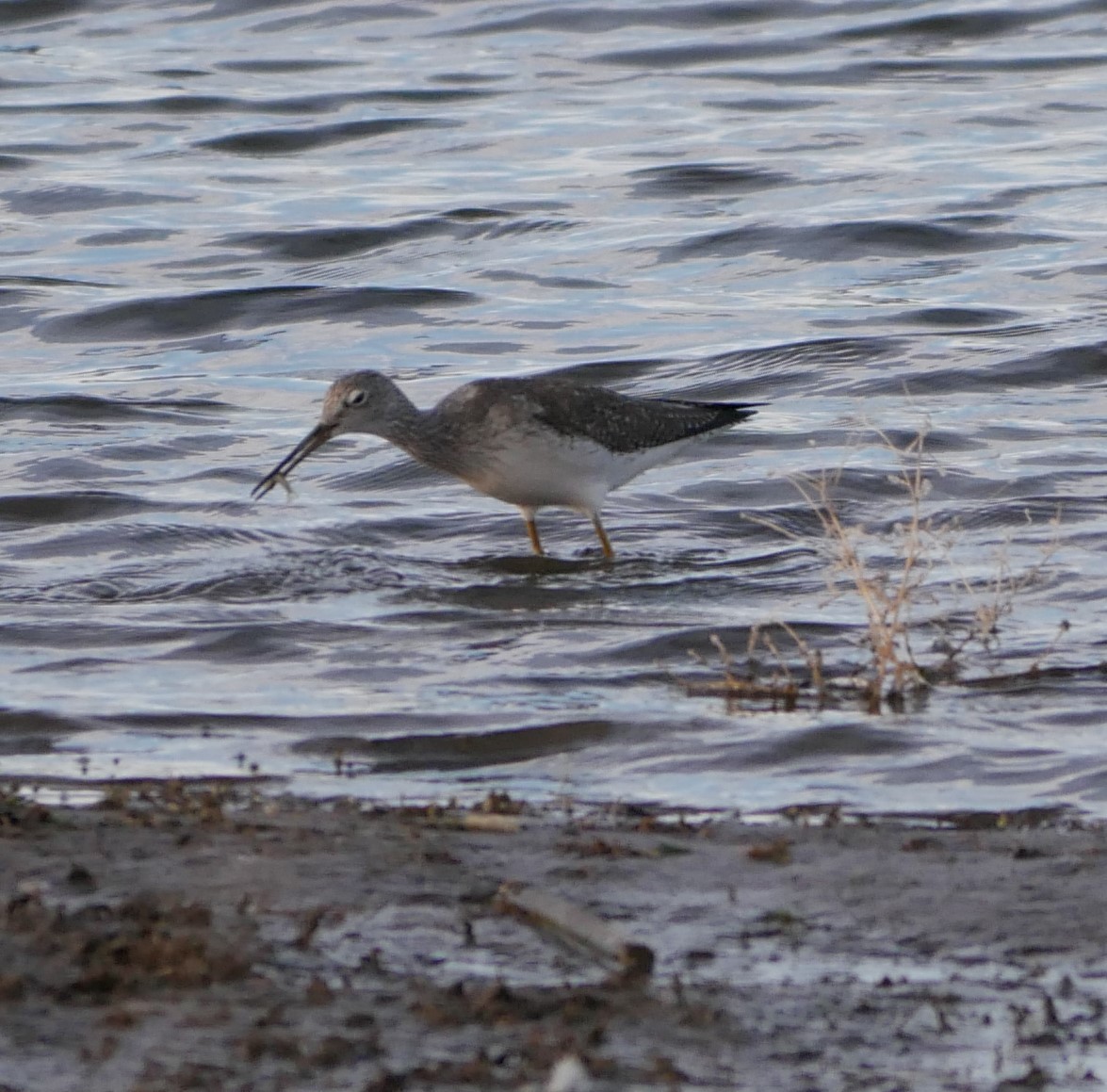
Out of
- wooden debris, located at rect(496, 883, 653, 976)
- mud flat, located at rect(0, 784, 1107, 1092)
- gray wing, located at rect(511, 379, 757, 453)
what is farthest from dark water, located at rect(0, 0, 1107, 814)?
wooden debris, located at rect(496, 883, 653, 976)

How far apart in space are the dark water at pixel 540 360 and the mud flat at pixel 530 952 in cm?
104

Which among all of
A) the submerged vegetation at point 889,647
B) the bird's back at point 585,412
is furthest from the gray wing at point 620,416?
the submerged vegetation at point 889,647

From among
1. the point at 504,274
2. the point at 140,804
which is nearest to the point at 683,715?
the point at 140,804

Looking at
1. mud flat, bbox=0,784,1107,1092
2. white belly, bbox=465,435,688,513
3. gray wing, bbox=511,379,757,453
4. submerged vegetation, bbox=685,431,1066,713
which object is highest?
gray wing, bbox=511,379,757,453

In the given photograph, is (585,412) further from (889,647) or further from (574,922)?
(574,922)

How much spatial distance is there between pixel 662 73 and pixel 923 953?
19080 millimetres

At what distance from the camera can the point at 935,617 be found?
331 inches

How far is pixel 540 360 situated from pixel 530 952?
9.88 meters

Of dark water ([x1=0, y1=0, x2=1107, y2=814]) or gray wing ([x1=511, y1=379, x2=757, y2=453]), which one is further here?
gray wing ([x1=511, y1=379, x2=757, y2=453])

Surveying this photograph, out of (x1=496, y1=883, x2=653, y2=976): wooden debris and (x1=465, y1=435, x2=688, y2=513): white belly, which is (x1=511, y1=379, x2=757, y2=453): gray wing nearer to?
(x1=465, y1=435, x2=688, y2=513): white belly

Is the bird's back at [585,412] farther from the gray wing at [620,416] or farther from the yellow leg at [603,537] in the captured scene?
the yellow leg at [603,537]

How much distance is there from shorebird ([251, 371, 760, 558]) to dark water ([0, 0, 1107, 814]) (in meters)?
0.41

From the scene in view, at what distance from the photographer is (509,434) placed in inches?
394

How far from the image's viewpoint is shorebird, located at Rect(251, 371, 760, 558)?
10.0m
